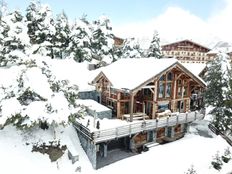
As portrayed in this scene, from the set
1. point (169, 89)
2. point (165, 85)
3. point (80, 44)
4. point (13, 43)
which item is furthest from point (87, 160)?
point (80, 44)

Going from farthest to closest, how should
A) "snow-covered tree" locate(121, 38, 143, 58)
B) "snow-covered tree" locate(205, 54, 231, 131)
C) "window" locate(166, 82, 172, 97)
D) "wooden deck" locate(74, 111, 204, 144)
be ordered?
"snow-covered tree" locate(121, 38, 143, 58) → "snow-covered tree" locate(205, 54, 231, 131) → "window" locate(166, 82, 172, 97) → "wooden deck" locate(74, 111, 204, 144)

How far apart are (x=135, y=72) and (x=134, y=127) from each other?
643 cm

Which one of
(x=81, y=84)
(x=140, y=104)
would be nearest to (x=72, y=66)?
(x=81, y=84)

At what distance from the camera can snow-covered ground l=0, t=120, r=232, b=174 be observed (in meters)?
19.0

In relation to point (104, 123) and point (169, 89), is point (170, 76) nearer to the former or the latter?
point (169, 89)

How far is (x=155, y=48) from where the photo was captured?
48.3 metres

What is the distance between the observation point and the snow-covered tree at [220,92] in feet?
93.9

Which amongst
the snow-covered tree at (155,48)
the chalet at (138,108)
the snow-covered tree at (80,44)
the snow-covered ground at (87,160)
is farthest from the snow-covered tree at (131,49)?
the snow-covered ground at (87,160)

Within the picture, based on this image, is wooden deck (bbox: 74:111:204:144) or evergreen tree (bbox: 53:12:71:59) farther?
evergreen tree (bbox: 53:12:71:59)

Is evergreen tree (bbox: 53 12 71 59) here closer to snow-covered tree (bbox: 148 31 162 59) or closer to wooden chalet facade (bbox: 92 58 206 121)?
snow-covered tree (bbox: 148 31 162 59)

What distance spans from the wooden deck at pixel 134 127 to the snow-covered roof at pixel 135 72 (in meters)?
3.76

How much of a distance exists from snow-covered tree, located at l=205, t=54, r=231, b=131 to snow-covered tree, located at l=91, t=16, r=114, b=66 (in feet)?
69.0

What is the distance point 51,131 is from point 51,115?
394 cm

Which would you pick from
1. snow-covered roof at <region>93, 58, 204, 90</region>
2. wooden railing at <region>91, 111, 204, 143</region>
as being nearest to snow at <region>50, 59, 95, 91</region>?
snow-covered roof at <region>93, 58, 204, 90</region>
